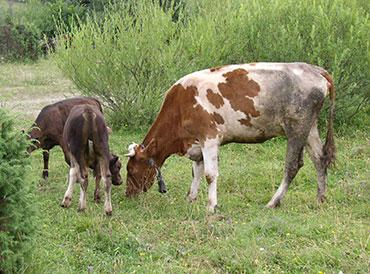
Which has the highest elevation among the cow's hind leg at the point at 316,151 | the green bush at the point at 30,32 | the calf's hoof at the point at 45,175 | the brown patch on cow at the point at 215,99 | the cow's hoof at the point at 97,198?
the brown patch on cow at the point at 215,99

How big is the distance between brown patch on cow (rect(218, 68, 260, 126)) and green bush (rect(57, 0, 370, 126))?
4165 mm

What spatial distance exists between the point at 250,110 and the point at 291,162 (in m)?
0.89

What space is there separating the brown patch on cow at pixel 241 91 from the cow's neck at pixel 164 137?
82cm

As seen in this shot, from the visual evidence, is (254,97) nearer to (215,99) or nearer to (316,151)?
(215,99)

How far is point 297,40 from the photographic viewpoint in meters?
11.6

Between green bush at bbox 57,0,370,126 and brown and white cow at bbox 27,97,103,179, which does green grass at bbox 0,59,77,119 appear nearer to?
green bush at bbox 57,0,370,126

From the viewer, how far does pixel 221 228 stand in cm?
649

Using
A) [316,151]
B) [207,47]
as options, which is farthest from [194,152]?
[207,47]

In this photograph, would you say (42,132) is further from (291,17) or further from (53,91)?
(53,91)

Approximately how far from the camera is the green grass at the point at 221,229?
5.50 metres

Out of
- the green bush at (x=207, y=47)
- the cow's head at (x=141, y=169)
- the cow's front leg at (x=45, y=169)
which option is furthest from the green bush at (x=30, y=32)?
the cow's head at (x=141, y=169)

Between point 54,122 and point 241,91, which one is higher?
point 241,91

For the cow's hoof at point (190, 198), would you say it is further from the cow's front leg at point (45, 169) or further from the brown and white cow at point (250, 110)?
the cow's front leg at point (45, 169)

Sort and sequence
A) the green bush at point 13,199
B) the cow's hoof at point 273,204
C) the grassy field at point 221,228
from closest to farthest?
1. the green bush at point 13,199
2. the grassy field at point 221,228
3. the cow's hoof at point 273,204
